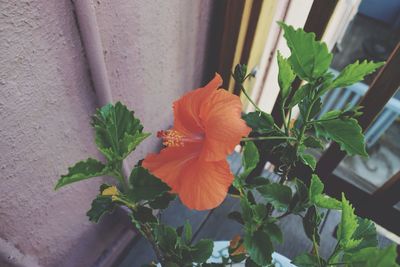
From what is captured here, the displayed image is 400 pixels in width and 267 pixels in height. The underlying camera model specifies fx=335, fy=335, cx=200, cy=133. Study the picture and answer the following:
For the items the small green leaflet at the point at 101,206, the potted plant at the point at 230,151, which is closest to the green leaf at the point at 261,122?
the potted plant at the point at 230,151

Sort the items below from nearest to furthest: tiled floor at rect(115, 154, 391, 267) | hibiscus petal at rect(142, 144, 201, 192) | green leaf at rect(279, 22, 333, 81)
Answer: green leaf at rect(279, 22, 333, 81)
hibiscus petal at rect(142, 144, 201, 192)
tiled floor at rect(115, 154, 391, 267)

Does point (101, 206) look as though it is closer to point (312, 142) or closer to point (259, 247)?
point (259, 247)

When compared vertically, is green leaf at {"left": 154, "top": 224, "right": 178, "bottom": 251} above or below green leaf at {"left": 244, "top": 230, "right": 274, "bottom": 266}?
below

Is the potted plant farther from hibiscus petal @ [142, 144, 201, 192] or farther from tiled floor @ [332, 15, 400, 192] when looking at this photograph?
tiled floor @ [332, 15, 400, 192]

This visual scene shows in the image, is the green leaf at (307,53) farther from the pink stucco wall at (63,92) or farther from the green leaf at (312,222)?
the pink stucco wall at (63,92)

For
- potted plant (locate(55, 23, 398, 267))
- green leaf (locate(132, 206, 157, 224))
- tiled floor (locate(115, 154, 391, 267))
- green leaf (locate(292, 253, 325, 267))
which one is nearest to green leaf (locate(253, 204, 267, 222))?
potted plant (locate(55, 23, 398, 267))

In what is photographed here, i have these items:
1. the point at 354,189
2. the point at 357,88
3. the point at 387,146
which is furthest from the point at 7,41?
the point at 387,146

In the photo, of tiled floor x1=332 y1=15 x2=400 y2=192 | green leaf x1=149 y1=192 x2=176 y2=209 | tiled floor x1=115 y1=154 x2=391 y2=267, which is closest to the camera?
green leaf x1=149 y1=192 x2=176 y2=209
